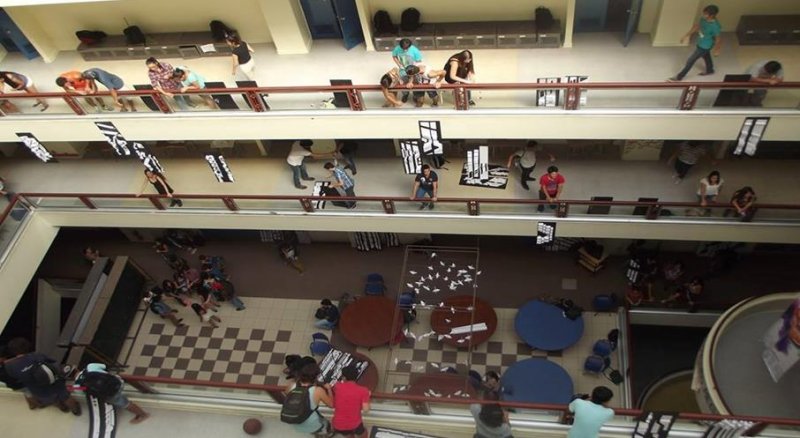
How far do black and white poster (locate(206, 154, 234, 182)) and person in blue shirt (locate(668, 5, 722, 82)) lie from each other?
8795mm

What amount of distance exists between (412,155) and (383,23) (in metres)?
2.73

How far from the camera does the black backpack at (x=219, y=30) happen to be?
12.3 meters

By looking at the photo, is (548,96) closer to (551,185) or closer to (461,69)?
(461,69)

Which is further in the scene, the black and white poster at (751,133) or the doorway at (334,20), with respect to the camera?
the doorway at (334,20)

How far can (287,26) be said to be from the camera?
11.8 meters

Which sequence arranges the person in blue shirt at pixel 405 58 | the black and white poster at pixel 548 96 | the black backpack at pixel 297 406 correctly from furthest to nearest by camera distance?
the person in blue shirt at pixel 405 58, the black and white poster at pixel 548 96, the black backpack at pixel 297 406

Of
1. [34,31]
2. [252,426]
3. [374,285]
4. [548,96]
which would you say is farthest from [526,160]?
[34,31]

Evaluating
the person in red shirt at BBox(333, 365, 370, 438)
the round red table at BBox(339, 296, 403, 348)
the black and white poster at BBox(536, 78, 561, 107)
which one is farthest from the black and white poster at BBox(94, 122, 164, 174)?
the black and white poster at BBox(536, 78, 561, 107)

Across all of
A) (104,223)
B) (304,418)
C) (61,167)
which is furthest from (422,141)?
(61,167)

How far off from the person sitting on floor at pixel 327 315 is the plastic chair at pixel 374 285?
3.12ft

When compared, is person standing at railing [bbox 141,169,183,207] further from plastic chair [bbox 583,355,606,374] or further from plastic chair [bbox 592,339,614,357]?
plastic chair [bbox 592,339,614,357]

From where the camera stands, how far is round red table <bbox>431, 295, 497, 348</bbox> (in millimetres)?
13133

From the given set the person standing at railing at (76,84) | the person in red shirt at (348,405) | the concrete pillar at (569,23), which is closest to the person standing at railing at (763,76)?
the concrete pillar at (569,23)

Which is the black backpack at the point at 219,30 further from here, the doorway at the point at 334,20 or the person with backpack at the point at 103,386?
the person with backpack at the point at 103,386
